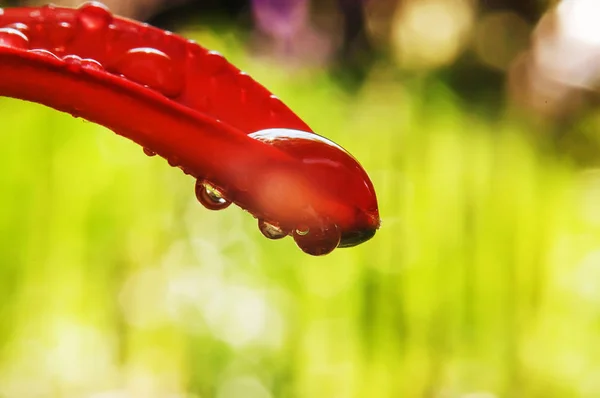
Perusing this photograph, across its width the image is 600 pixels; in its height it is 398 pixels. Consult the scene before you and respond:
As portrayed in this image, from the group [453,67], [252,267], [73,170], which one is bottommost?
[252,267]

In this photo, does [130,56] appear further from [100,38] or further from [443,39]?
[443,39]

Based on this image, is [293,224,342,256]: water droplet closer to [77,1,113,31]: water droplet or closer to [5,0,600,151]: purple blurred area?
[77,1,113,31]: water droplet

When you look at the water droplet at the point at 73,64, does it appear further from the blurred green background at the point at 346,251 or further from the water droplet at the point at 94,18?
the blurred green background at the point at 346,251

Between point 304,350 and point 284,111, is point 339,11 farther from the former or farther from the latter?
point 284,111

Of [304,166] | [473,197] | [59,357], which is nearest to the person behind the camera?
[304,166]

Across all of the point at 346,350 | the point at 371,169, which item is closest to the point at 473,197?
the point at 371,169

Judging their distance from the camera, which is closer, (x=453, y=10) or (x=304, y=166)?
(x=304, y=166)

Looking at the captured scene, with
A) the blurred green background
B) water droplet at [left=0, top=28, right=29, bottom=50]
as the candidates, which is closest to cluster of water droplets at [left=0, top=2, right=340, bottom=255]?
water droplet at [left=0, top=28, right=29, bottom=50]

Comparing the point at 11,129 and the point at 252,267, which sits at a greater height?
the point at 11,129
